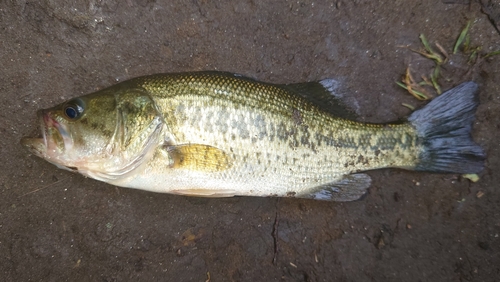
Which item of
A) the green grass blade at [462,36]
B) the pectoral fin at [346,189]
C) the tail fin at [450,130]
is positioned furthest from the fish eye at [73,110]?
the green grass blade at [462,36]

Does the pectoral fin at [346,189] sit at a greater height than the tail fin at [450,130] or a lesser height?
lesser

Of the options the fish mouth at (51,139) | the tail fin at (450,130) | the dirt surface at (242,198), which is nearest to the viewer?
the fish mouth at (51,139)

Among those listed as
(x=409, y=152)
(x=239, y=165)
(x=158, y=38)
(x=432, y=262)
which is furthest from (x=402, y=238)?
(x=158, y=38)

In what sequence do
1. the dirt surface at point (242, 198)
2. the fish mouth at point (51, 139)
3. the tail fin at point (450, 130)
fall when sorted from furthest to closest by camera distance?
1. the dirt surface at point (242, 198)
2. the tail fin at point (450, 130)
3. the fish mouth at point (51, 139)

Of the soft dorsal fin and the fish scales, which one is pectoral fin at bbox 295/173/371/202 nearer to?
the fish scales

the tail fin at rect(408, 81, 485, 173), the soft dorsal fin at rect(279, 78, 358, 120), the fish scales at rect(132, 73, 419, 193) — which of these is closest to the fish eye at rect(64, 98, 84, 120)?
the fish scales at rect(132, 73, 419, 193)

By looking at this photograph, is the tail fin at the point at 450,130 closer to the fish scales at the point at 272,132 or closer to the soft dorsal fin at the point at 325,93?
the fish scales at the point at 272,132

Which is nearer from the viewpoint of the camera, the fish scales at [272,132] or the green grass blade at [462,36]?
the fish scales at [272,132]
